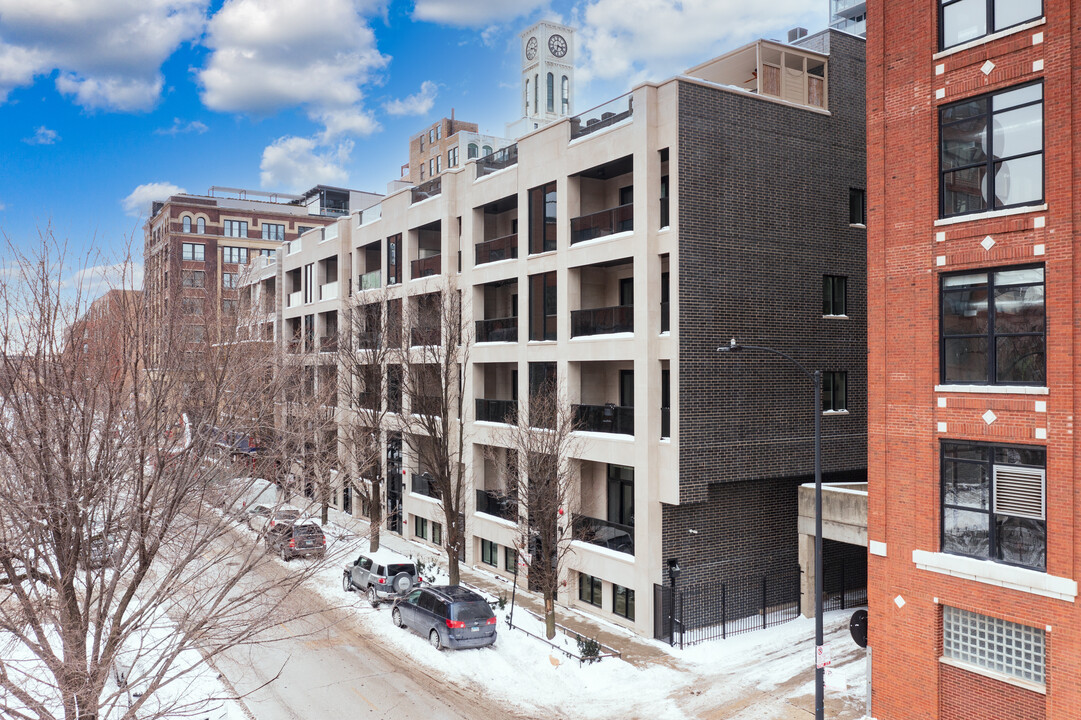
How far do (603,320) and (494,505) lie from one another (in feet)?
34.1

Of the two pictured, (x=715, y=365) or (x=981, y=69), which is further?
(x=715, y=365)

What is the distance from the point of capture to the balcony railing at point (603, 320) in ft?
83.7

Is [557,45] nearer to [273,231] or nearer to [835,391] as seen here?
[273,231]

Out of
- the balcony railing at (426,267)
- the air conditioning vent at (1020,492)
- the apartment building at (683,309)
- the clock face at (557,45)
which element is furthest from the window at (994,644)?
the clock face at (557,45)

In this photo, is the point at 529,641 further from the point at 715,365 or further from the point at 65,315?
the point at 65,315

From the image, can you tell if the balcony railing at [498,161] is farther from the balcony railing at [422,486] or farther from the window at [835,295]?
the balcony railing at [422,486]

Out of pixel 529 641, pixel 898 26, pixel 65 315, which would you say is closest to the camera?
pixel 65 315

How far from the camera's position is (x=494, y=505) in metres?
32.6

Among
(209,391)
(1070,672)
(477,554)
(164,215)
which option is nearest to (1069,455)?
(1070,672)

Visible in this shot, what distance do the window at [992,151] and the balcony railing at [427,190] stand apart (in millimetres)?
23980

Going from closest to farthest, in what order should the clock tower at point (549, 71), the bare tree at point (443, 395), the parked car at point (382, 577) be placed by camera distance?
the parked car at point (382, 577), the bare tree at point (443, 395), the clock tower at point (549, 71)

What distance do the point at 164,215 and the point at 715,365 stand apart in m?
75.9

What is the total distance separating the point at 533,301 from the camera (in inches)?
1166

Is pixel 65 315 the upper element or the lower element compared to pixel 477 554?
upper
